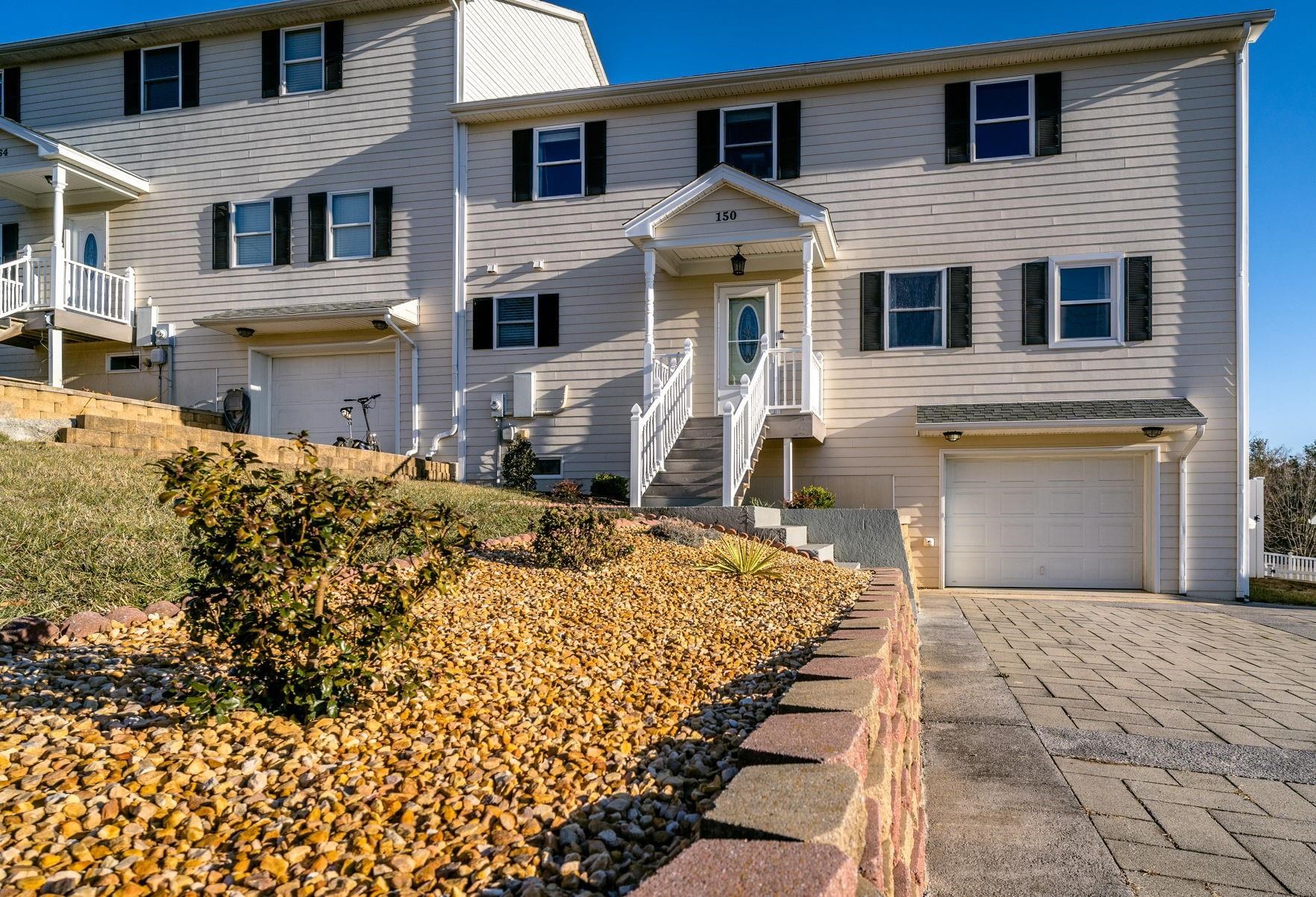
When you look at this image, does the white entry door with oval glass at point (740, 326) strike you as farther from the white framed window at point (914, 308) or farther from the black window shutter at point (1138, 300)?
the black window shutter at point (1138, 300)

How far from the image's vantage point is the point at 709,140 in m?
11.6

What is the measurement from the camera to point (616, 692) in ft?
9.91

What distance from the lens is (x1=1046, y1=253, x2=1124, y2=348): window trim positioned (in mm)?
10469

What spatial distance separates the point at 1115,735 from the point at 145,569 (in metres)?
4.74

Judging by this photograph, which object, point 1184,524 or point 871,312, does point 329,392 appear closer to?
point 871,312

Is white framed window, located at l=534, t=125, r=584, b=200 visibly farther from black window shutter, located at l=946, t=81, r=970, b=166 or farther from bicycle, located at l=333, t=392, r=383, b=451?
black window shutter, located at l=946, t=81, r=970, b=166

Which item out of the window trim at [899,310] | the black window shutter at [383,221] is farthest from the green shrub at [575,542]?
the black window shutter at [383,221]

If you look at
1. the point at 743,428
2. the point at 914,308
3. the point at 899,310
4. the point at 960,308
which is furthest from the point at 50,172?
the point at 960,308

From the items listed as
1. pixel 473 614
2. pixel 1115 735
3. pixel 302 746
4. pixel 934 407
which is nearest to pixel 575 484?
pixel 934 407

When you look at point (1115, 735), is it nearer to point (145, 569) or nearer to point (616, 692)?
point (616, 692)

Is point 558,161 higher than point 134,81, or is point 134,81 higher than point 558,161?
point 134,81

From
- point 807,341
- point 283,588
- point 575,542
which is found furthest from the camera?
point 807,341

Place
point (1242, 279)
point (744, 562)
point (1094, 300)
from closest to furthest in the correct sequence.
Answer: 1. point (744, 562)
2. point (1242, 279)
3. point (1094, 300)

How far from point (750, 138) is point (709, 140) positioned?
0.57 meters
